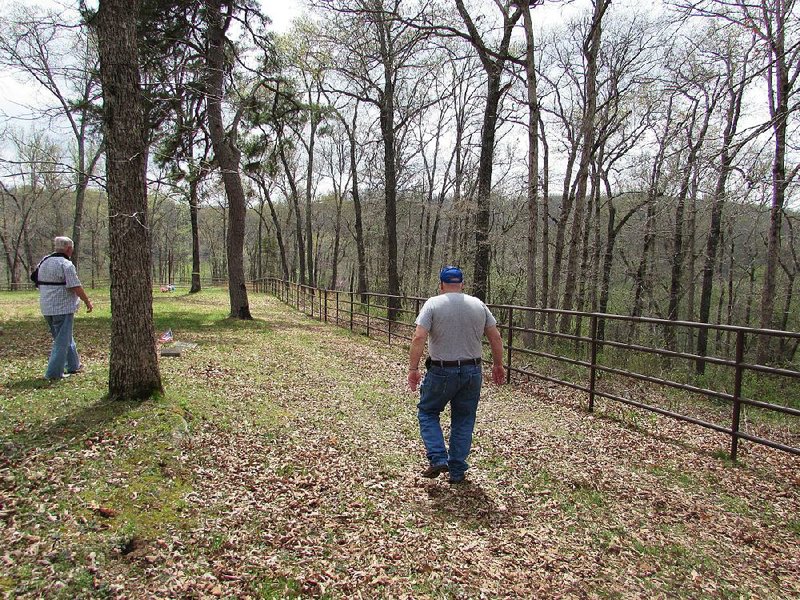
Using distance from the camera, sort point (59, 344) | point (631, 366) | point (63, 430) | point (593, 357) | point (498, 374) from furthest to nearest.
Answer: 1. point (631, 366)
2. point (593, 357)
3. point (59, 344)
4. point (498, 374)
5. point (63, 430)

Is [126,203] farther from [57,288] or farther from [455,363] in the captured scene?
[455,363]

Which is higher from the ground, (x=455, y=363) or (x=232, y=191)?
(x=232, y=191)

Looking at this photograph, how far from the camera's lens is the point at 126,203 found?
443cm

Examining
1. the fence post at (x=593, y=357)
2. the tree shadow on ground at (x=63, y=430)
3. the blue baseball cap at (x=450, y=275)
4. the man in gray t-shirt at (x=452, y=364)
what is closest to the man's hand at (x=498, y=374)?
the man in gray t-shirt at (x=452, y=364)

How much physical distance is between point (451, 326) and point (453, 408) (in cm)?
74

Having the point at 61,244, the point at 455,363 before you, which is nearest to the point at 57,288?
the point at 61,244

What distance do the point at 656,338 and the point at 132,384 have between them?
59.5ft

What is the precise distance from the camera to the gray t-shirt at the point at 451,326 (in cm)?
377

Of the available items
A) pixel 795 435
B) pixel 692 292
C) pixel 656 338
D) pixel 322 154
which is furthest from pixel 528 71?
pixel 322 154

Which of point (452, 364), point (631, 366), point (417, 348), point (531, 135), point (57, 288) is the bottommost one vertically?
point (631, 366)

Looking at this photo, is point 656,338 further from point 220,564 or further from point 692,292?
point 220,564

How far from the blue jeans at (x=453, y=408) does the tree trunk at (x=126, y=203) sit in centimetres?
291

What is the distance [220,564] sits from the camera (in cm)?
268

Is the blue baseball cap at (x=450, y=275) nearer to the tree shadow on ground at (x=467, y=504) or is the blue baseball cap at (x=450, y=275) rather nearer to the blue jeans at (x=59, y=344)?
the tree shadow on ground at (x=467, y=504)
